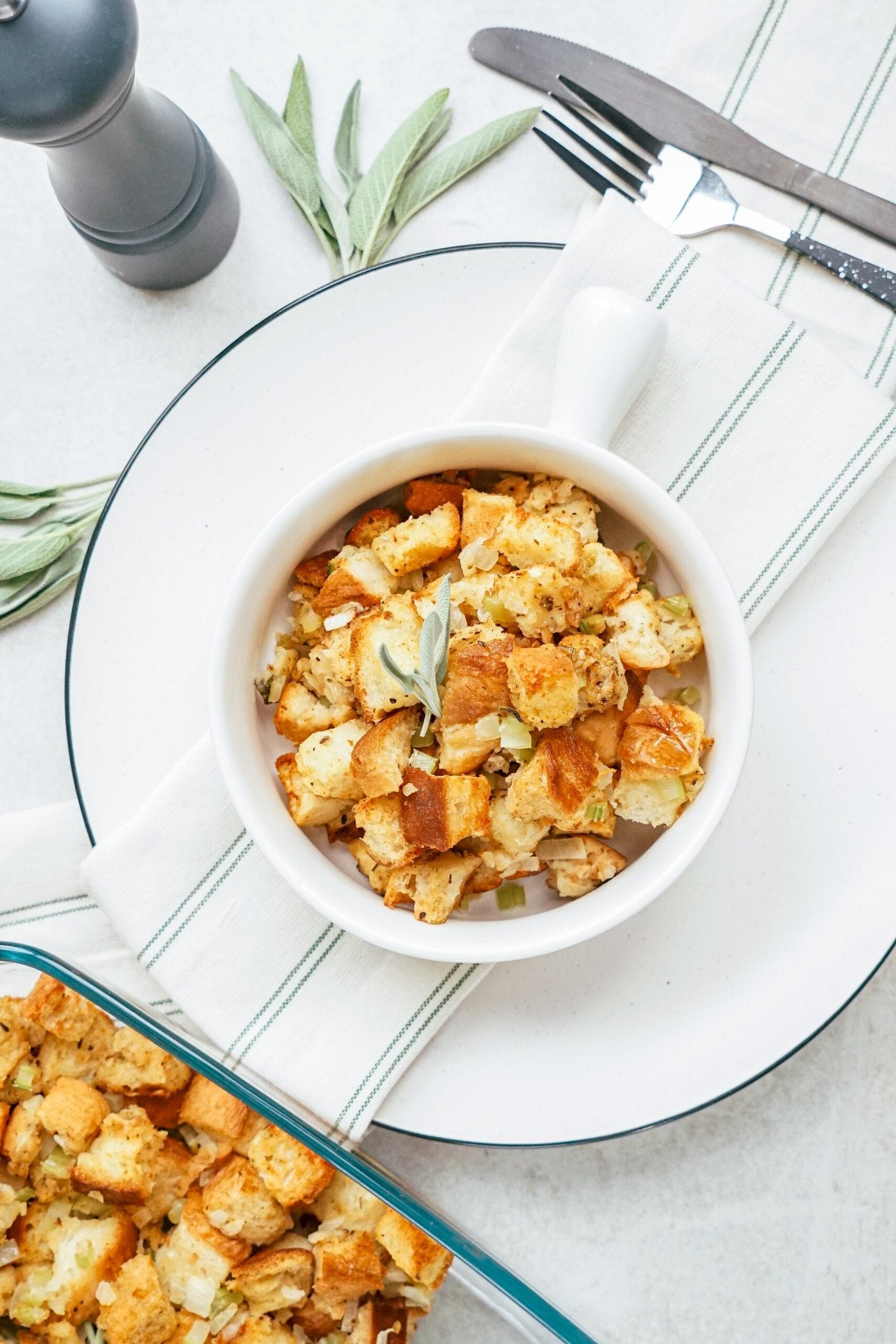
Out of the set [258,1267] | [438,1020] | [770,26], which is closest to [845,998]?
[438,1020]

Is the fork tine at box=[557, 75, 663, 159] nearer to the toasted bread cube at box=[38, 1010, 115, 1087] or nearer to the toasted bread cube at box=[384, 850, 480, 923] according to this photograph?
the toasted bread cube at box=[384, 850, 480, 923]

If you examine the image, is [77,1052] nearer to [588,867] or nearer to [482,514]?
[588,867]

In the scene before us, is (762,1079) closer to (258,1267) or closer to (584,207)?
(258,1267)

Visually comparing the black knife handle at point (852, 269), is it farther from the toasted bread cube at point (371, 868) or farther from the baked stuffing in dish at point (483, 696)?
the toasted bread cube at point (371, 868)

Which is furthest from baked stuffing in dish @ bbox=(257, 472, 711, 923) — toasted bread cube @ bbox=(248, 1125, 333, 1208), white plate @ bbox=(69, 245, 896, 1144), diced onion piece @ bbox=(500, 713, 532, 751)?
toasted bread cube @ bbox=(248, 1125, 333, 1208)

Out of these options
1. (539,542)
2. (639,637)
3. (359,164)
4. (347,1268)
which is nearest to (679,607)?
(639,637)
